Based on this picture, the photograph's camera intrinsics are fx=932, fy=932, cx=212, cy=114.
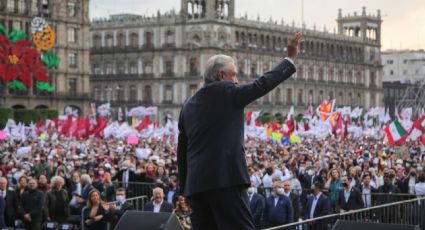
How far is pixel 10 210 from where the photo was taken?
1711 centimetres

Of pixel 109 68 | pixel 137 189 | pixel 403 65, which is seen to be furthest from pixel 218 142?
pixel 403 65

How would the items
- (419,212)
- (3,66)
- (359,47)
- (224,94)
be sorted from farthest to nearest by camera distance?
(359,47) < (3,66) < (419,212) < (224,94)

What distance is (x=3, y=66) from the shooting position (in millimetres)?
71125

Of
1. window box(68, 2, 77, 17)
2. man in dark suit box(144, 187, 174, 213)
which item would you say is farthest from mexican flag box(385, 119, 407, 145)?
window box(68, 2, 77, 17)

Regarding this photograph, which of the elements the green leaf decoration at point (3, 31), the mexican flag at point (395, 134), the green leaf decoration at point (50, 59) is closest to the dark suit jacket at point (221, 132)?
the mexican flag at point (395, 134)

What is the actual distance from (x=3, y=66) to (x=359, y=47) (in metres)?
65.7

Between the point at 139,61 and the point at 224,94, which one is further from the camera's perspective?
the point at 139,61

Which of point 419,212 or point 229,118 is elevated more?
point 229,118

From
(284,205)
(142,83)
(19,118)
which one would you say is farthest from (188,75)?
(284,205)

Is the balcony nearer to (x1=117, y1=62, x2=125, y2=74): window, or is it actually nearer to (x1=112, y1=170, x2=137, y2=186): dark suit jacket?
(x1=117, y1=62, x2=125, y2=74): window

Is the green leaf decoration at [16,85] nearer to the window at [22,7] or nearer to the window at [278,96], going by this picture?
the window at [22,7]

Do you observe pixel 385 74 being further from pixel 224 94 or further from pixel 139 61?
pixel 224 94

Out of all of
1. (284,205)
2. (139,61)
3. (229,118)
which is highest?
(139,61)

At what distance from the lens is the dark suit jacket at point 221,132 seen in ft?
19.3
